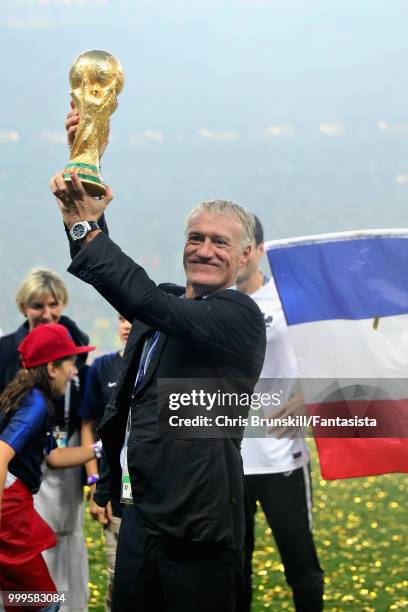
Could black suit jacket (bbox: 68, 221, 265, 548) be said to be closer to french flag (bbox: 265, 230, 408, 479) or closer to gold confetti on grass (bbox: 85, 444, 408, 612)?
french flag (bbox: 265, 230, 408, 479)

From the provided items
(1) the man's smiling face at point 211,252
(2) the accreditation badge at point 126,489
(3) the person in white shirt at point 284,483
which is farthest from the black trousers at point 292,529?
(1) the man's smiling face at point 211,252

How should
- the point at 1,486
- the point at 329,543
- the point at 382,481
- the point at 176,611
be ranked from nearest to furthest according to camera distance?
the point at 176,611 → the point at 1,486 → the point at 329,543 → the point at 382,481

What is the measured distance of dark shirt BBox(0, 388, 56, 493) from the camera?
13.7 feet

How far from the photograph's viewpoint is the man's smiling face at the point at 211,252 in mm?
3189

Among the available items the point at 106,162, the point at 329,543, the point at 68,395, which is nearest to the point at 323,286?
the point at 68,395

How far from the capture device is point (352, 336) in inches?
196

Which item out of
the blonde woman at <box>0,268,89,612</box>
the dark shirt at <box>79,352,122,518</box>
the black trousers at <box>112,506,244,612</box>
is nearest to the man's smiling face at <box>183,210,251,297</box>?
the black trousers at <box>112,506,244,612</box>

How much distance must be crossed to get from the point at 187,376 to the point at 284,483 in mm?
2082

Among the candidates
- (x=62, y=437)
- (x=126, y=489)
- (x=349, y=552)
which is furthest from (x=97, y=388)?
(x=349, y=552)

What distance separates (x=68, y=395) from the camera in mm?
5375

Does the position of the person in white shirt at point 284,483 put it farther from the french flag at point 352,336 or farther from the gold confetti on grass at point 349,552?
the gold confetti on grass at point 349,552

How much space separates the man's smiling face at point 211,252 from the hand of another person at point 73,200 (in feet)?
1.39

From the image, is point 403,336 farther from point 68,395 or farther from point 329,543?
point 329,543

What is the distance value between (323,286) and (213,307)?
2.10 m
